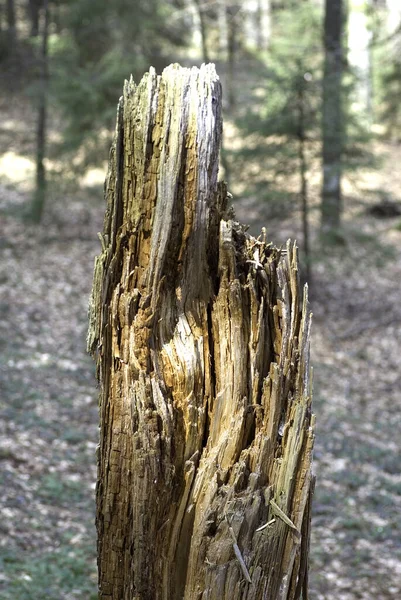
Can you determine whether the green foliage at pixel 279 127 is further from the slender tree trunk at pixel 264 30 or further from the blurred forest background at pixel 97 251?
the slender tree trunk at pixel 264 30

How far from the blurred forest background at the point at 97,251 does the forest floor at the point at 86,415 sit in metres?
0.03

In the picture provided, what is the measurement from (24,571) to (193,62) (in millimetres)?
23277

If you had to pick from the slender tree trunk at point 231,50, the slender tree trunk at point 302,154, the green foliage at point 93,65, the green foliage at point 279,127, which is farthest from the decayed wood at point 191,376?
the slender tree trunk at point 231,50

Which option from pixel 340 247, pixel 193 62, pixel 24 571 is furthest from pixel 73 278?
pixel 193 62

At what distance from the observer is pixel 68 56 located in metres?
16.0

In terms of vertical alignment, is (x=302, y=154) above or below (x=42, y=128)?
below

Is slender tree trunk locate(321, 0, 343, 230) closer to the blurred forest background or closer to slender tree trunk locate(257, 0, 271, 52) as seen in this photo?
the blurred forest background

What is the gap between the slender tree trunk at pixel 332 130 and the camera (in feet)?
43.9

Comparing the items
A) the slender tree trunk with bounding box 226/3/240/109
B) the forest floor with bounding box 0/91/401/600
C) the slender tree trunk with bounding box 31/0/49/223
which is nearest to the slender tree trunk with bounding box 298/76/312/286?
the forest floor with bounding box 0/91/401/600

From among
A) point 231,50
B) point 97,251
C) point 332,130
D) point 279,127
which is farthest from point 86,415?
point 231,50

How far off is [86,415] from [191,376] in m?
6.12

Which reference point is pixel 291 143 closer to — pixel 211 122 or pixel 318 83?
pixel 318 83

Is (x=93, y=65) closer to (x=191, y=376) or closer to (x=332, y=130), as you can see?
(x=332, y=130)

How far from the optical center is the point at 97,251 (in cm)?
1538
